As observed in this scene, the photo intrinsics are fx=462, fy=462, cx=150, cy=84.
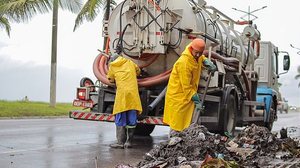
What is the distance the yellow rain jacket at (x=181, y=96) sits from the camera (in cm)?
713

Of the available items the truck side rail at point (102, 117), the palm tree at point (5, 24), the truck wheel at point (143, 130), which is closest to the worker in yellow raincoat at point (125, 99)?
the truck side rail at point (102, 117)

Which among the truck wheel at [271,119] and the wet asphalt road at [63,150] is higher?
the truck wheel at [271,119]

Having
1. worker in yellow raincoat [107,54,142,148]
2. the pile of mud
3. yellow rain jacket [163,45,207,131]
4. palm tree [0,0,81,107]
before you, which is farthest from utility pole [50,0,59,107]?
the pile of mud

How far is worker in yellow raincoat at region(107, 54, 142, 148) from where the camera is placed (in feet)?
25.9

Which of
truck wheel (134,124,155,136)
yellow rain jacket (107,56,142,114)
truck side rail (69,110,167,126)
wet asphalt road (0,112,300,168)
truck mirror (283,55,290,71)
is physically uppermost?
truck mirror (283,55,290,71)

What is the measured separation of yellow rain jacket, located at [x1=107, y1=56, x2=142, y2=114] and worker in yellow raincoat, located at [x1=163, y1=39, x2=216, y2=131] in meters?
0.85

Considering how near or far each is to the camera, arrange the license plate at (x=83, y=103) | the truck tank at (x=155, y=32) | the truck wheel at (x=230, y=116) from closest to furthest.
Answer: the truck tank at (x=155, y=32), the license plate at (x=83, y=103), the truck wheel at (x=230, y=116)

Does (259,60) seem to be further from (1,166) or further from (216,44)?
(1,166)

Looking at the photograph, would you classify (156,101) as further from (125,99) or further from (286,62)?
(286,62)

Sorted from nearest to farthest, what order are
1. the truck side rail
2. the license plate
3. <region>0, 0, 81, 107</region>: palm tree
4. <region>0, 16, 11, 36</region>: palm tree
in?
1. the truck side rail
2. the license plate
3. <region>0, 0, 81, 107</region>: palm tree
4. <region>0, 16, 11, 36</region>: palm tree

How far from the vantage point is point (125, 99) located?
7.88 m

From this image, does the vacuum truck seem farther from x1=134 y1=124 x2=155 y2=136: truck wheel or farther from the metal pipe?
x1=134 y1=124 x2=155 y2=136: truck wheel

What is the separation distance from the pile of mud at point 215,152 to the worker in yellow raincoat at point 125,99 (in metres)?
2.32

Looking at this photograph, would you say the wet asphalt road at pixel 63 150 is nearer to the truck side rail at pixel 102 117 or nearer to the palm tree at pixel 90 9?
the truck side rail at pixel 102 117
